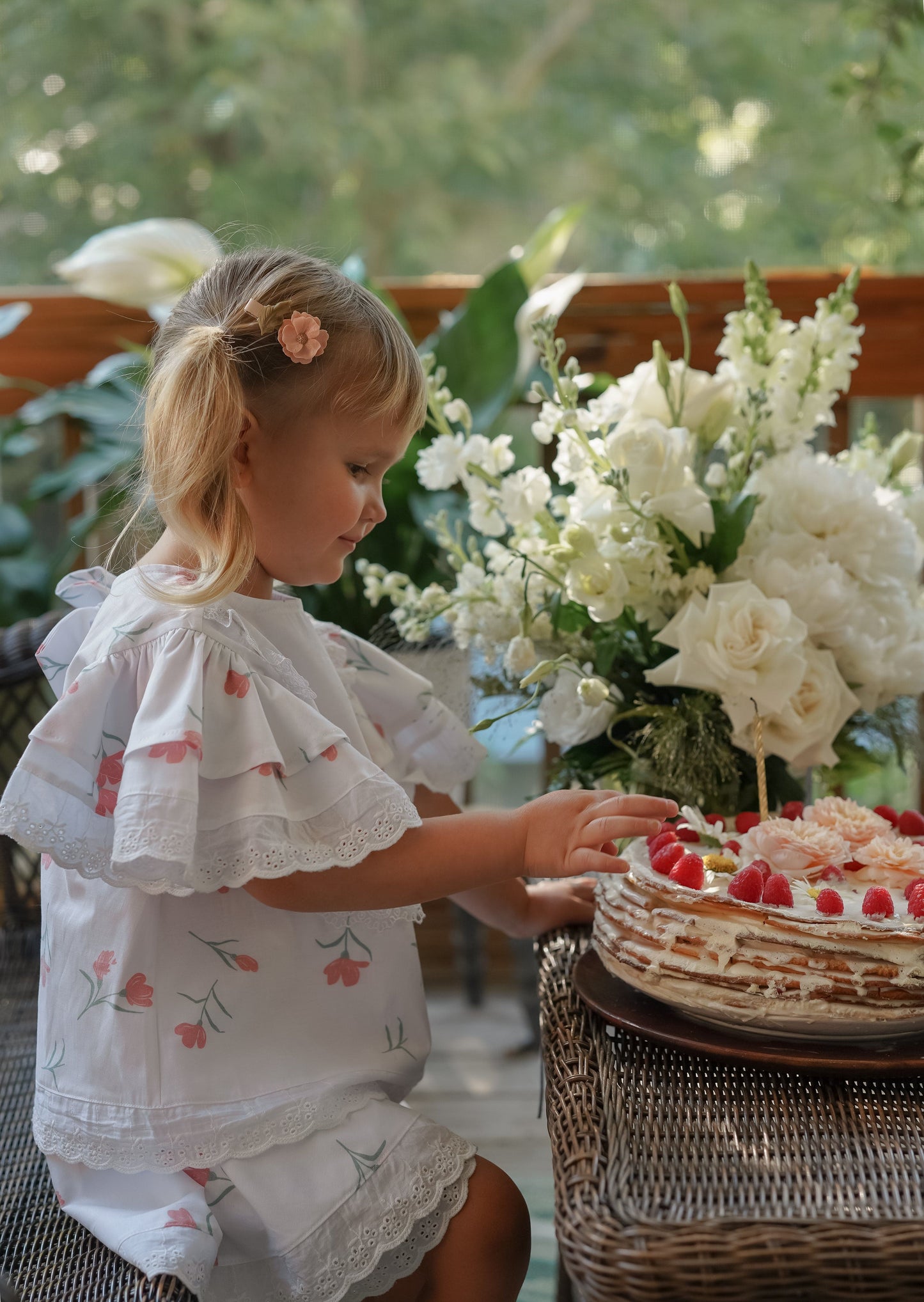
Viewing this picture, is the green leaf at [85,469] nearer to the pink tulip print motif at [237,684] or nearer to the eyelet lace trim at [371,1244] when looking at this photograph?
the pink tulip print motif at [237,684]

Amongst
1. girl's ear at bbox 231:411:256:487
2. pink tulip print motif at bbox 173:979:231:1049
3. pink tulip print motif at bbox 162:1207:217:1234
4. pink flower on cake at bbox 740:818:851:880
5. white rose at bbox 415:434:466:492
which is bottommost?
pink tulip print motif at bbox 162:1207:217:1234

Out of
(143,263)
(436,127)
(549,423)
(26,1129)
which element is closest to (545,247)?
(143,263)

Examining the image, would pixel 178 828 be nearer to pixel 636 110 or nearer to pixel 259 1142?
pixel 259 1142

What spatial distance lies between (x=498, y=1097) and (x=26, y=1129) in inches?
41.8

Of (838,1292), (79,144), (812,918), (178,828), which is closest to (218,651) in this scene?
(178,828)

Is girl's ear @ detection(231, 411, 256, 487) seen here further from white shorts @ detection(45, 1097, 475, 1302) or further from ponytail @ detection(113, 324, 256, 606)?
white shorts @ detection(45, 1097, 475, 1302)

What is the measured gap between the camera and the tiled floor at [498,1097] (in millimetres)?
1664

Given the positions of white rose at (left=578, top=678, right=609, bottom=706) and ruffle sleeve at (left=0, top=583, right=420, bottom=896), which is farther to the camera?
white rose at (left=578, top=678, right=609, bottom=706)

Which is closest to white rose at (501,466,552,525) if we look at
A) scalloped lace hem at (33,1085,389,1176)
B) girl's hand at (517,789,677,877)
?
girl's hand at (517,789,677,877)

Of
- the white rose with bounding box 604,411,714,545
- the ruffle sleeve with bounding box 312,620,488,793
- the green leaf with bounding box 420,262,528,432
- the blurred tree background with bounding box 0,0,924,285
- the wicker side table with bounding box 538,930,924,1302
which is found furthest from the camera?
the blurred tree background with bounding box 0,0,924,285

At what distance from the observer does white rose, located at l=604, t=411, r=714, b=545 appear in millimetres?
1174

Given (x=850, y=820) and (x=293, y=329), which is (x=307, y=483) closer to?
(x=293, y=329)

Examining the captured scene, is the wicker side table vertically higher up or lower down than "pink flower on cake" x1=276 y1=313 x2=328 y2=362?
lower down

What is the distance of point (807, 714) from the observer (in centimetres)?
121
